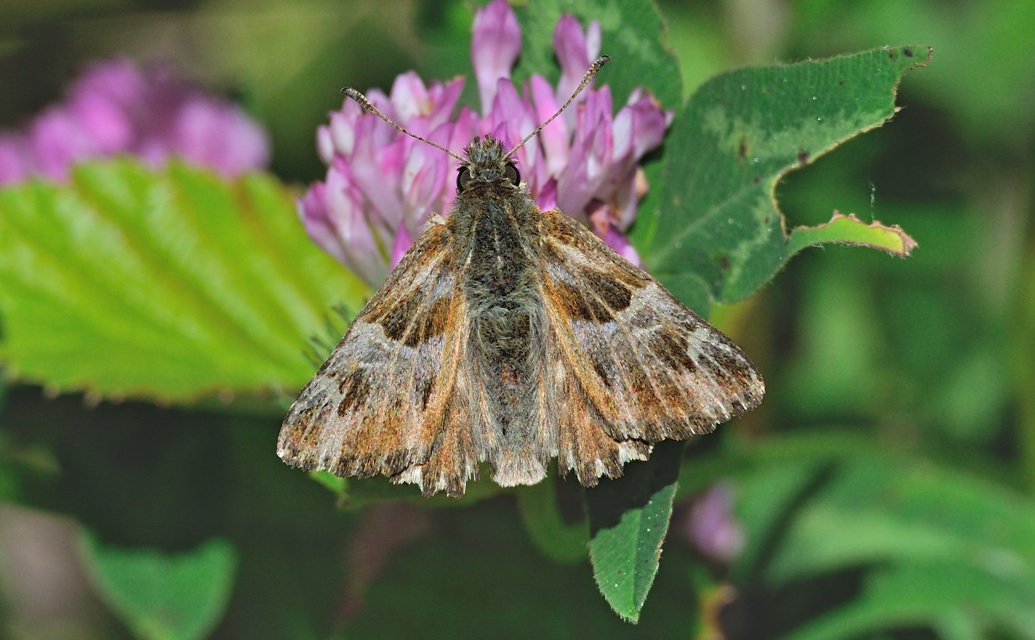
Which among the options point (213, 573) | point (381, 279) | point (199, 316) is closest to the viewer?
point (381, 279)

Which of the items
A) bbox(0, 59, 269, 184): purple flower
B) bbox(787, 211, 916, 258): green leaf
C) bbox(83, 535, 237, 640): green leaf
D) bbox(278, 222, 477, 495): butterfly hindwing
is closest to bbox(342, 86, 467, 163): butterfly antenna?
bbox(278, 222, 477, 495): butterfly hindwing

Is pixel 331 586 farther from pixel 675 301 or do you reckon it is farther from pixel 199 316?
pixel 675 301

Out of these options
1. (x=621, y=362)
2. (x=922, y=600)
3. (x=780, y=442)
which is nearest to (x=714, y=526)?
(x=780, y=442)

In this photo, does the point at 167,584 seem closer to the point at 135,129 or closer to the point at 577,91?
the point at 577,91

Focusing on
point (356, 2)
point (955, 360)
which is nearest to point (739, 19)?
point (955, 360)

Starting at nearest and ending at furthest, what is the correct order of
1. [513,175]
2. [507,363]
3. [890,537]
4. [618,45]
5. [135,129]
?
[507,363], [513,175], [618,45], [890,537], [135,129]

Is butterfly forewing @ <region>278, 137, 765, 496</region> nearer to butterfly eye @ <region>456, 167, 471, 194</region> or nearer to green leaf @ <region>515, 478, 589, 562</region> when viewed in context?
butterfly eye @ <region>456, 167, 471, 194</region>
